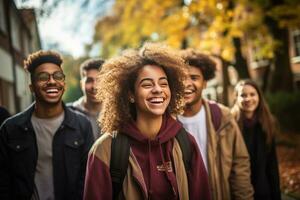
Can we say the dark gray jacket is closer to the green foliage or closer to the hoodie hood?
the hoodie hood

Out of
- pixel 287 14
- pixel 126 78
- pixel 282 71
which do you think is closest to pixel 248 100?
pixel 126 78

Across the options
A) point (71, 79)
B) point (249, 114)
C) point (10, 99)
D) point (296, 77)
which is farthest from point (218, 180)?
point (71, 79)

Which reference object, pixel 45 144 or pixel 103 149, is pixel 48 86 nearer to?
pixel 45 144

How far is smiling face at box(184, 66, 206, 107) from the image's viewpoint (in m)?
4.04

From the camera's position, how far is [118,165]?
2631 mm

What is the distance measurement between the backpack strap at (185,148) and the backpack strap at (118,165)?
42cm

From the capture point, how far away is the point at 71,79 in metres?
38.3

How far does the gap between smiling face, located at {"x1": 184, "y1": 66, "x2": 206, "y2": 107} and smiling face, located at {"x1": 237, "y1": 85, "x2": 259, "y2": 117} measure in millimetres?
958

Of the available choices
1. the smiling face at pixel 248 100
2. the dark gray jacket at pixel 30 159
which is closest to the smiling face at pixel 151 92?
the dark gray jacket at pixel 30 159

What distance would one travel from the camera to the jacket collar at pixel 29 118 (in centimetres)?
350

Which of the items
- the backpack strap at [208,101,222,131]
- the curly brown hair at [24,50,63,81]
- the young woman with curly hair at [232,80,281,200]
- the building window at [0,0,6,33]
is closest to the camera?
the curly brown hair at [24,50,63,81]

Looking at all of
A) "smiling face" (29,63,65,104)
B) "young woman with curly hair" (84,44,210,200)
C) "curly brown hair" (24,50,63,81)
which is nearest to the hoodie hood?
"young woman with curly hair" (84,44,210,200)

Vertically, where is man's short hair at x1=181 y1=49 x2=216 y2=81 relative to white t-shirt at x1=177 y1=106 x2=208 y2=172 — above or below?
above

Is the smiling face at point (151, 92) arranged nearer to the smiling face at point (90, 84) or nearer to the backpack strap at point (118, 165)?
the backpack strap at point (118, 165)
